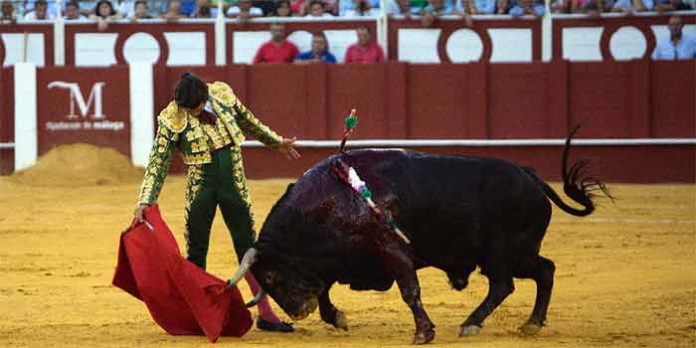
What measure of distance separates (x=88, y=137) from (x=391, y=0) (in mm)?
3102

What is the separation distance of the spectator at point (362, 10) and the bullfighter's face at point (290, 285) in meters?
8.07

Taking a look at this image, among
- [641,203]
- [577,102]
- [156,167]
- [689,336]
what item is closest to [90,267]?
[156,167]

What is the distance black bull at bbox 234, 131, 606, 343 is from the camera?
7156mm

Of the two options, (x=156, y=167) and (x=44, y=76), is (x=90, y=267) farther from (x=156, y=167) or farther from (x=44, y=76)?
(x=44, y=76)

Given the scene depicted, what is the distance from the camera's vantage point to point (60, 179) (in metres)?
14.6

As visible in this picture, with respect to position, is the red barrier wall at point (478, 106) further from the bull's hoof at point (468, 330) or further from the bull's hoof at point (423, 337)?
the bull's hoof at point (423, 337)

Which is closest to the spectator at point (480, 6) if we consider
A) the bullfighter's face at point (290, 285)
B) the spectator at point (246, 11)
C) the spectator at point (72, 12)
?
the spectator at point (246, 11)

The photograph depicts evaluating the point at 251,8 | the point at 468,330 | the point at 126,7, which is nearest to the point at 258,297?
the point at 468,330

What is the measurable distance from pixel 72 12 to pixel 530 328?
924cm

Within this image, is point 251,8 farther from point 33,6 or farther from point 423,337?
point 423,337

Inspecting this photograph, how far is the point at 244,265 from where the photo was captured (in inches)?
280

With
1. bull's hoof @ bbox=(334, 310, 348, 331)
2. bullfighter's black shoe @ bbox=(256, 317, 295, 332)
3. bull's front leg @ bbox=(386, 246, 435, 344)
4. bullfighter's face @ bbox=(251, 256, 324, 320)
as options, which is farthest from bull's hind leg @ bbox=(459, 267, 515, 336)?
bullfighter's black shoe @ bbox=(256, 317, 295, 332)

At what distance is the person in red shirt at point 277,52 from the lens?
15109 millimetres

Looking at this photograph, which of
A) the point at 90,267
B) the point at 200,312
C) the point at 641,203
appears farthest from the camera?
the point at 641,203
